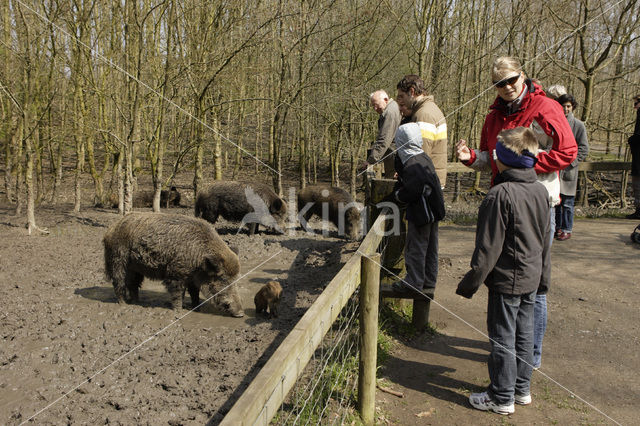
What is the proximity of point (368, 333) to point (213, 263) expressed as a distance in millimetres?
3755

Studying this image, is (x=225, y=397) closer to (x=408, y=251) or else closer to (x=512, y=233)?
(x=408, y=251)

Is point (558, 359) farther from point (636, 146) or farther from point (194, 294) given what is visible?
point (636, 146)

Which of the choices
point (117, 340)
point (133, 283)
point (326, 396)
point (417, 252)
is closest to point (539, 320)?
point (417, 252)

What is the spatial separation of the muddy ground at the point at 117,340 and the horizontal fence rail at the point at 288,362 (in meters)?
1.91

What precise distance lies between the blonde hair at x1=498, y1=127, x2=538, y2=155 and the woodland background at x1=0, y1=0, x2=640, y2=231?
16.3 ft

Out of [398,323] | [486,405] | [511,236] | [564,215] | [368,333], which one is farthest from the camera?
[564,215]

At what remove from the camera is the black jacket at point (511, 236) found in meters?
3.52

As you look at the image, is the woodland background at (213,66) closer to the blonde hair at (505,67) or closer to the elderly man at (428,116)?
the elderly man at (428,116)

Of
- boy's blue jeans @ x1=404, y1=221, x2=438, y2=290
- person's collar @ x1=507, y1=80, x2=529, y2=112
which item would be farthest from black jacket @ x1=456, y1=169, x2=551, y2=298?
boy's blue jeans @ x1=404, y1=221, x2=438, y2=290

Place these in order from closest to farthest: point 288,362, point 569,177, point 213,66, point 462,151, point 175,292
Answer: point 288,362 → point 462,151 → point 175,292 → point 569,177 → point 213,66

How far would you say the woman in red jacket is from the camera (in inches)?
160

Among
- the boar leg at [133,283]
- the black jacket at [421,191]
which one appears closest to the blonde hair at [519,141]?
the black jacket at [421,191]

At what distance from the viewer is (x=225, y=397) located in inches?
180

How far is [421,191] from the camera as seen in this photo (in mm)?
4824
